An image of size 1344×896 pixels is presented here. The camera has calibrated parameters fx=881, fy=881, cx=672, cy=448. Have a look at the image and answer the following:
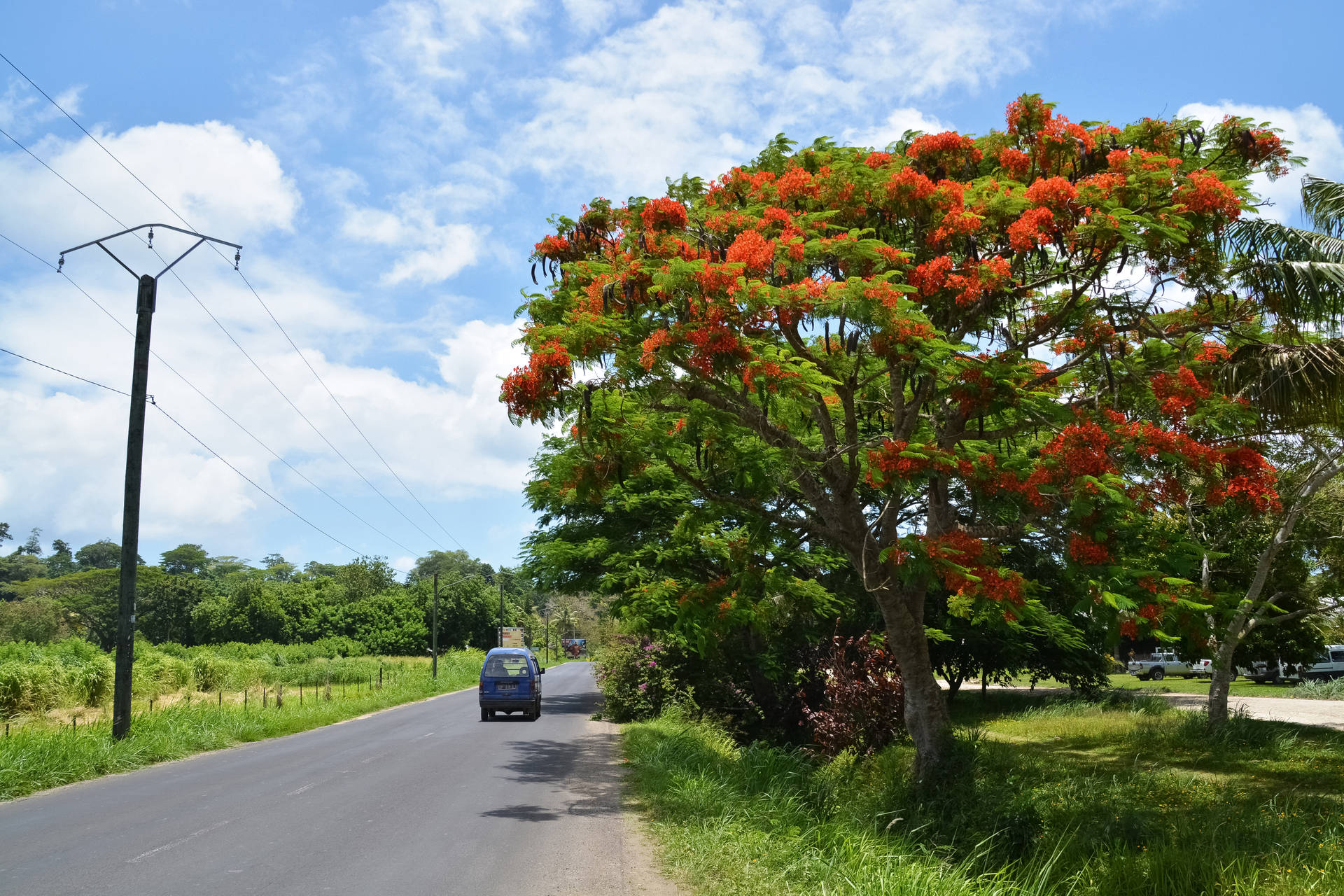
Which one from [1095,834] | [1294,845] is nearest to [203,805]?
[1095,834]

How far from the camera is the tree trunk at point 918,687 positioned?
12.2 meters

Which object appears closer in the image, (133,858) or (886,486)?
(133,858)

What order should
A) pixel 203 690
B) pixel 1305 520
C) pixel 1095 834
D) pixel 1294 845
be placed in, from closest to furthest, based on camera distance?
1. pixel 1294 845
2. pixel 1095 834
3. pixel 1305 520
4. pixel 203 690

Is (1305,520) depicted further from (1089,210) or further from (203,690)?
(203,690)

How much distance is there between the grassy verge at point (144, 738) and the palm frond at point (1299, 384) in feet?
56.7

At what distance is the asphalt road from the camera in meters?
7.72

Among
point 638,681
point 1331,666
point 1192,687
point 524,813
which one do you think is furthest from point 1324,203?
point 1331,666

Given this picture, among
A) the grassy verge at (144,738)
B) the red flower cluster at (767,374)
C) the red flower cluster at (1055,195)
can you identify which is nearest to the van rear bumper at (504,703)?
the grassy verge at (144,738)

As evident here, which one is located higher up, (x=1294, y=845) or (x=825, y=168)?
(x=825, y=168)

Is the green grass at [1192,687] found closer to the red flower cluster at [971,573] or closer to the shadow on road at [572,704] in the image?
the shadow on road at [572,704]

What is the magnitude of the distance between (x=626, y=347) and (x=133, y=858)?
7.33m

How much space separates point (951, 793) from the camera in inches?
→ 454

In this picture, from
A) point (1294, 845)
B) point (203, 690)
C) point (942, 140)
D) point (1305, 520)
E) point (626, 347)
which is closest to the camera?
point (1294, 845)

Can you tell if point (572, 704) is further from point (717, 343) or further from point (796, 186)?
point (717, 343)
